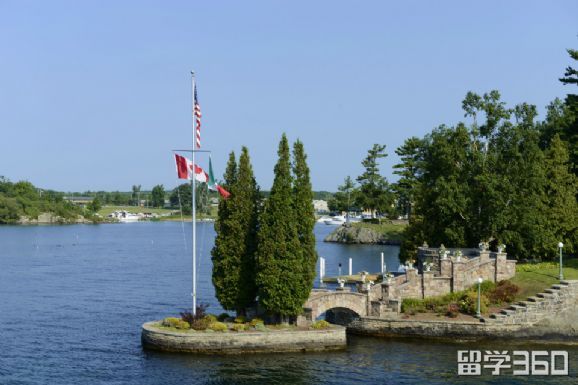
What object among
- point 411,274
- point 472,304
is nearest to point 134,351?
point 411,274

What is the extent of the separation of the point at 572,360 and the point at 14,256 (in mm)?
93229

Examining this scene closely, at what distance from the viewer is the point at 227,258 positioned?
48.7 m

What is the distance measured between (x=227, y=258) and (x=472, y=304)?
53.3 feet

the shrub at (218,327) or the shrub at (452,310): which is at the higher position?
the shrub at (452,310)

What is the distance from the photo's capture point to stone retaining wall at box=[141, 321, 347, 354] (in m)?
44.9

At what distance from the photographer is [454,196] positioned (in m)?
61.6

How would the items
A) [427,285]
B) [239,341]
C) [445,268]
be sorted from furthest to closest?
1. [445,268]
2. [427,285]
3. [239,341]

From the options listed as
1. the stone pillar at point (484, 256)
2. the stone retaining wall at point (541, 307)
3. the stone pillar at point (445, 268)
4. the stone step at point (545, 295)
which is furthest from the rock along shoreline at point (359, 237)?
the stone retaining wall at point (541, 307)

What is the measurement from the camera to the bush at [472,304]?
163ft

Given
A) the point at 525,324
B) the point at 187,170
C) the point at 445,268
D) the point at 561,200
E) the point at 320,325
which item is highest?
the point at 187,170

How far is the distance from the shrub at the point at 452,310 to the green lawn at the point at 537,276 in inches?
163

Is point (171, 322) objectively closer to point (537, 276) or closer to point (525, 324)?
point (525, 324)

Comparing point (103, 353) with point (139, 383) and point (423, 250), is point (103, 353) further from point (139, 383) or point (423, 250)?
point (423, 250)

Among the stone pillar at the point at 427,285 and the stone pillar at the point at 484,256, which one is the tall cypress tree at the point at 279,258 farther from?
the stone pillar at the point at 484,256
